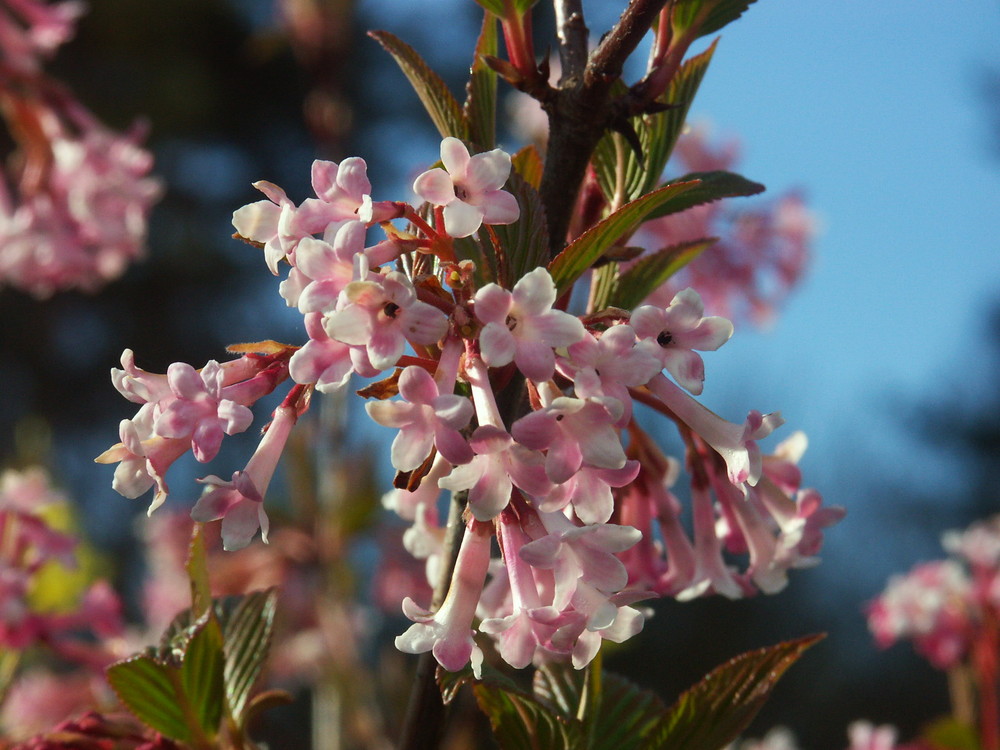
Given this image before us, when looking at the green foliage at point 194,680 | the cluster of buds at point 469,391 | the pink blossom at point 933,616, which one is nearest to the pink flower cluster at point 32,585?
the green foliage at point 194,680

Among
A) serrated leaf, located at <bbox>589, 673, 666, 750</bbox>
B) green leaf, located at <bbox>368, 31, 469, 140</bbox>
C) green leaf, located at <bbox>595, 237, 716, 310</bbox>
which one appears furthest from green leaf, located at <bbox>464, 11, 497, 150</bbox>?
serrated leaf, located at <bbox>589, 673, 666, 750</bbox>

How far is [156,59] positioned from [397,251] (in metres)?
9.14

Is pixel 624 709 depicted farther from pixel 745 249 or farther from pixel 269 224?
pixel 745 249

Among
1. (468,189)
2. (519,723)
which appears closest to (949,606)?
(519,723)

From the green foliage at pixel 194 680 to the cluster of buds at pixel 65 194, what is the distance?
1.31 meters

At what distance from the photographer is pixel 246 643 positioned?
0.57 metres

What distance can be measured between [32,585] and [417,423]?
27.9 inches

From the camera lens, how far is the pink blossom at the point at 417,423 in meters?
0.38

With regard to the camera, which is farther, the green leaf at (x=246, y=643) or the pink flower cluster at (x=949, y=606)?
the pink flower cluster at (x=949, y=606)

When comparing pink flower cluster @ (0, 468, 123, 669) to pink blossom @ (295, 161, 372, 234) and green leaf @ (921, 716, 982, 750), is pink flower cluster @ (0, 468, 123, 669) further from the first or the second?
green leaf @ (921, 716, 982, 750)

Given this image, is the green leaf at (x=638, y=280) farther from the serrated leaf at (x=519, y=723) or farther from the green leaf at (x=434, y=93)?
the serrated leaf at (x=519, y=723)

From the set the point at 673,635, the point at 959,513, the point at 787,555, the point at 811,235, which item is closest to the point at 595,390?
the point at 787,555

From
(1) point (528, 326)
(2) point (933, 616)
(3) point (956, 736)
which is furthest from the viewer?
(2) point (933, 616)

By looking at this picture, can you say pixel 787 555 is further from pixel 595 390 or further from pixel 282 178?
pixel 282 178
